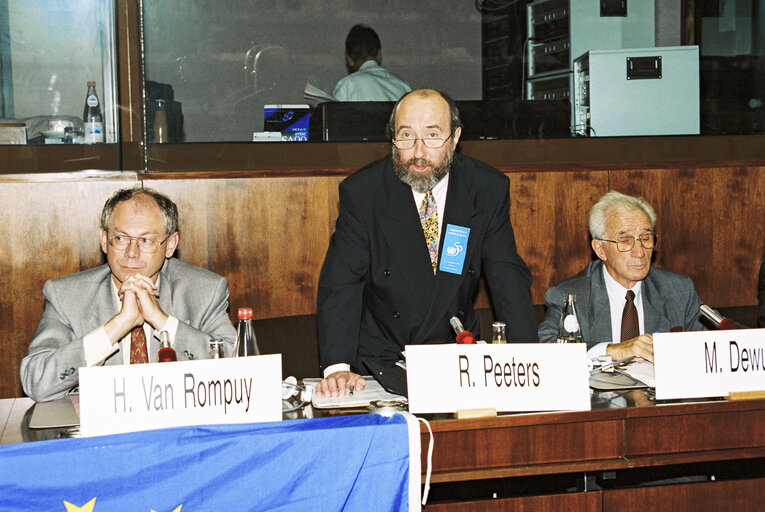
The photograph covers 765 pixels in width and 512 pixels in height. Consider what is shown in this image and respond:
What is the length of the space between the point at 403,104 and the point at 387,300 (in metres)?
0.55

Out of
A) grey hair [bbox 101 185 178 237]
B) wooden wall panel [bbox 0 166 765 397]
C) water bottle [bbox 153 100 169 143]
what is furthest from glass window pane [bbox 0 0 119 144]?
grey hair [bbox 101 185 178 237]

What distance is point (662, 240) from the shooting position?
3.56 m

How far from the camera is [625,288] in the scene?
99.0 inches

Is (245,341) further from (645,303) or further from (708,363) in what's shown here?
(645,303)

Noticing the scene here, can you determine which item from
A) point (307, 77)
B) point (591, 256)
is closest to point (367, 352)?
point (591, 256)

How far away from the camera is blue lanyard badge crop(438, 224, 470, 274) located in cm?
230

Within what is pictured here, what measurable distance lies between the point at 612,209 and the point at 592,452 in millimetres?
1051

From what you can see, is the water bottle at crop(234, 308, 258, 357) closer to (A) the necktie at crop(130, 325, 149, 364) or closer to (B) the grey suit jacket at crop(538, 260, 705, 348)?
(A) the necktie at crop(130, 325, 149, 364)

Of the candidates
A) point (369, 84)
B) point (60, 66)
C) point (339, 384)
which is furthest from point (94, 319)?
point (369, 84)

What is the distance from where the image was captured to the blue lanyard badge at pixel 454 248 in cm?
230

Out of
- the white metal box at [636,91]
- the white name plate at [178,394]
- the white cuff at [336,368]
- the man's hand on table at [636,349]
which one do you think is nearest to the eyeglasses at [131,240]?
the white cuff at [336,368]

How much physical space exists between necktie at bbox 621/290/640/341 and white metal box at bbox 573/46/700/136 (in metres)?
1.42

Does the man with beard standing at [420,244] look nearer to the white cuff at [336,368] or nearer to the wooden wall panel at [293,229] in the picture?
the white cuff at [336,368]

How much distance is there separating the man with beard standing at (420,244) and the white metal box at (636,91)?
5.17 ft
